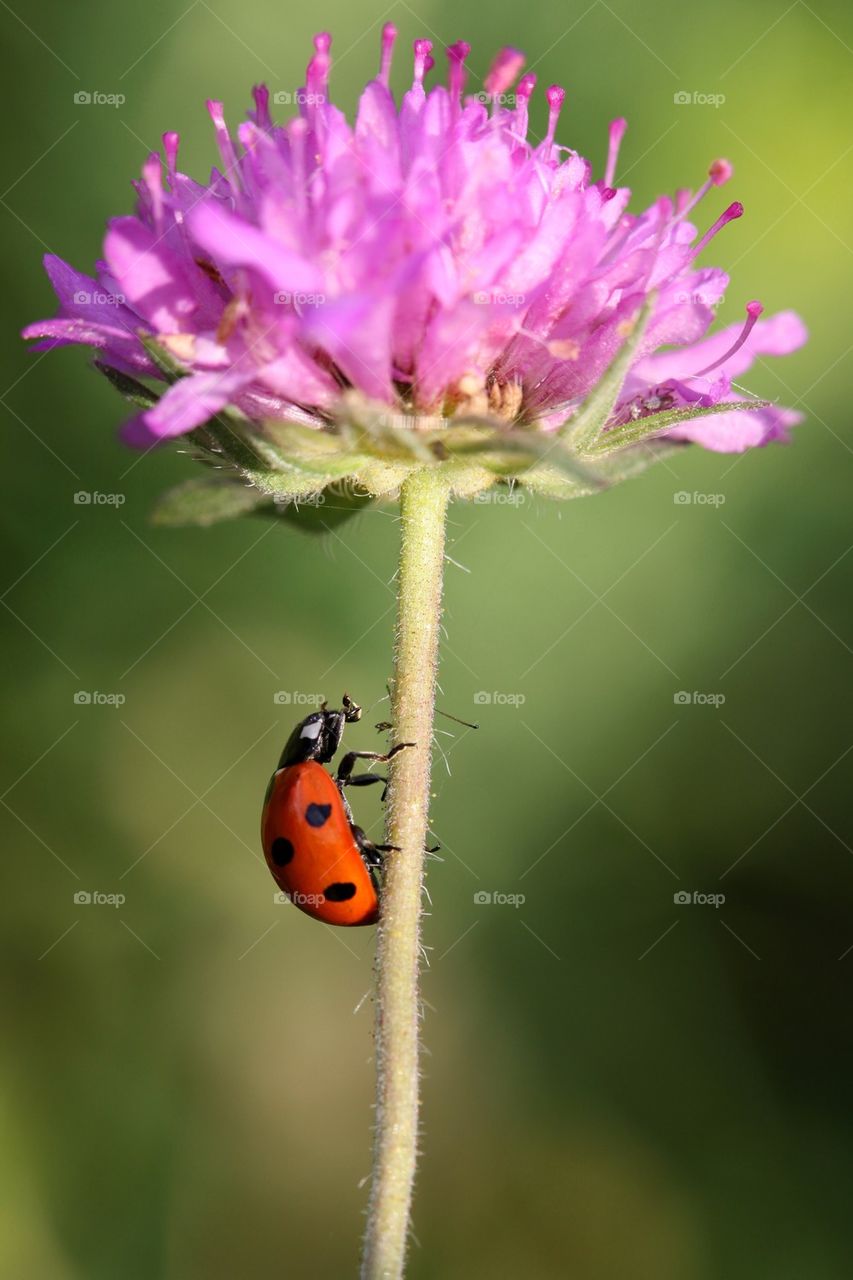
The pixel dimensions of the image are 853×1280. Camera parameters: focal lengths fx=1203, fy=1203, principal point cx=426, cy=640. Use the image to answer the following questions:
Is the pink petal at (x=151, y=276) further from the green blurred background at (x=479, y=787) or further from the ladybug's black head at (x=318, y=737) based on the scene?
the green blurred background at (x=479, y=787)

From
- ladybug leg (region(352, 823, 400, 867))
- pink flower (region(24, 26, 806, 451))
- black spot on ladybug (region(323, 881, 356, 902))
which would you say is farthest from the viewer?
ladybug leg (region(352, 823, 400, 867))

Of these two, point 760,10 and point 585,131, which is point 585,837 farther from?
point 760,10

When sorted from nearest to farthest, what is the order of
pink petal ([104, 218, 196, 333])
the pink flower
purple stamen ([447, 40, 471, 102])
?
the pink flower < pink petal ([104, 218, 196, 333]) < purple stamen ([447, 40, 471, 102])

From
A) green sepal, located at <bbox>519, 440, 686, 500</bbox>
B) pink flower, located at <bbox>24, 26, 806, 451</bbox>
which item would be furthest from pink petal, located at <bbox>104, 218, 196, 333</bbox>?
green sepal, located at <bbox>519, 440, 686, 500</bbox>

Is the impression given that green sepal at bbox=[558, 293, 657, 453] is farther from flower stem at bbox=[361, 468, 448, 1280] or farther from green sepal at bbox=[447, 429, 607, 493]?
flower stem at bbox=[361, 468, 448, 1280]

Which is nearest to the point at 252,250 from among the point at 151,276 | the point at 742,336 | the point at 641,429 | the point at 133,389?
the point at 151,276

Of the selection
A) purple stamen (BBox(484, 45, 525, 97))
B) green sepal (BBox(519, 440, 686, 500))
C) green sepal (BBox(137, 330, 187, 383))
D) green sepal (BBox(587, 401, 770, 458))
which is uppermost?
purple stamen (BBox(484, 45, 525, 97))
